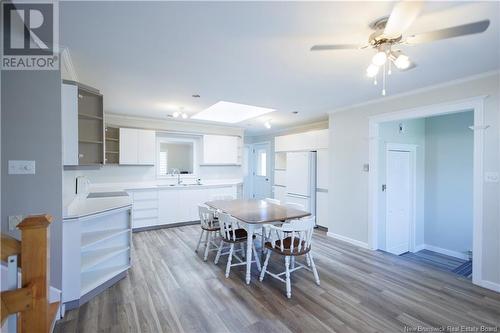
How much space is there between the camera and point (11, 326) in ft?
5.18

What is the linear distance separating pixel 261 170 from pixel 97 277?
5456mm

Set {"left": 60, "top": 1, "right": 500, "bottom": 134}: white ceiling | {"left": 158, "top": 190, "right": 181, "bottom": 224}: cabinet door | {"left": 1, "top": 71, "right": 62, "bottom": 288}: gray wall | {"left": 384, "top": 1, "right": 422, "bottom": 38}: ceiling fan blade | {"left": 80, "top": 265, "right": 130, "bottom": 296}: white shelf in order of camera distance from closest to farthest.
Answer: {"left": 384, "top": 1, "right": 422, "bottom": 38}: ceiling fan blade < {"left": 60, "top": 1, "right": 500, "bottom": 134}: white ceiling < {"left": 1, "top": 71, "right": 62, "bottom": 288}: gray wall < {"left": 80, "top": 265, "right": 130, "bottom": 296}: white shelf < {"left": 158, "top": 190, "right": 181, "bottom": 224}: cabinet door

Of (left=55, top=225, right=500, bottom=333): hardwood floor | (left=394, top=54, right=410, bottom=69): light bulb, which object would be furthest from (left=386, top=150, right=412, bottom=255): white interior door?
(left=394, top=54, right=410, bottom=69): light bulb

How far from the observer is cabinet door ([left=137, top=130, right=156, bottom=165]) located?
505cm

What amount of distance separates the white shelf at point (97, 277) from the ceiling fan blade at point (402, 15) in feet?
11.0

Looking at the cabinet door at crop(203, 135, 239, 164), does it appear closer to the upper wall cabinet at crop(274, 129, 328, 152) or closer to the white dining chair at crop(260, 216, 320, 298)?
the upper wall cabinet at crop(274, 129, 328, 152)

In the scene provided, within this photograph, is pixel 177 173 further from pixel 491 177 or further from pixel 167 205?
pixel 491 177

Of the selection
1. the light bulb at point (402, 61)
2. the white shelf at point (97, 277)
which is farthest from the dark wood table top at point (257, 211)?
the light bulb at point (402, 61)

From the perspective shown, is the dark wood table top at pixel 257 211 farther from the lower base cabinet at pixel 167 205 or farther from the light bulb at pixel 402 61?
the light bulb at pixel 402 61

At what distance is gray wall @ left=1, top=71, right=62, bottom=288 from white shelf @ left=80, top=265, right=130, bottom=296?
61cm

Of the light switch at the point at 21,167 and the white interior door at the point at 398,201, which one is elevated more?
the light switch at the point at 21,167

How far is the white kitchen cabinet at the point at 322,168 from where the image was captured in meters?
4.86

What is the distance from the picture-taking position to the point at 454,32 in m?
1.44

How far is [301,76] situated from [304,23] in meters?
1.06
